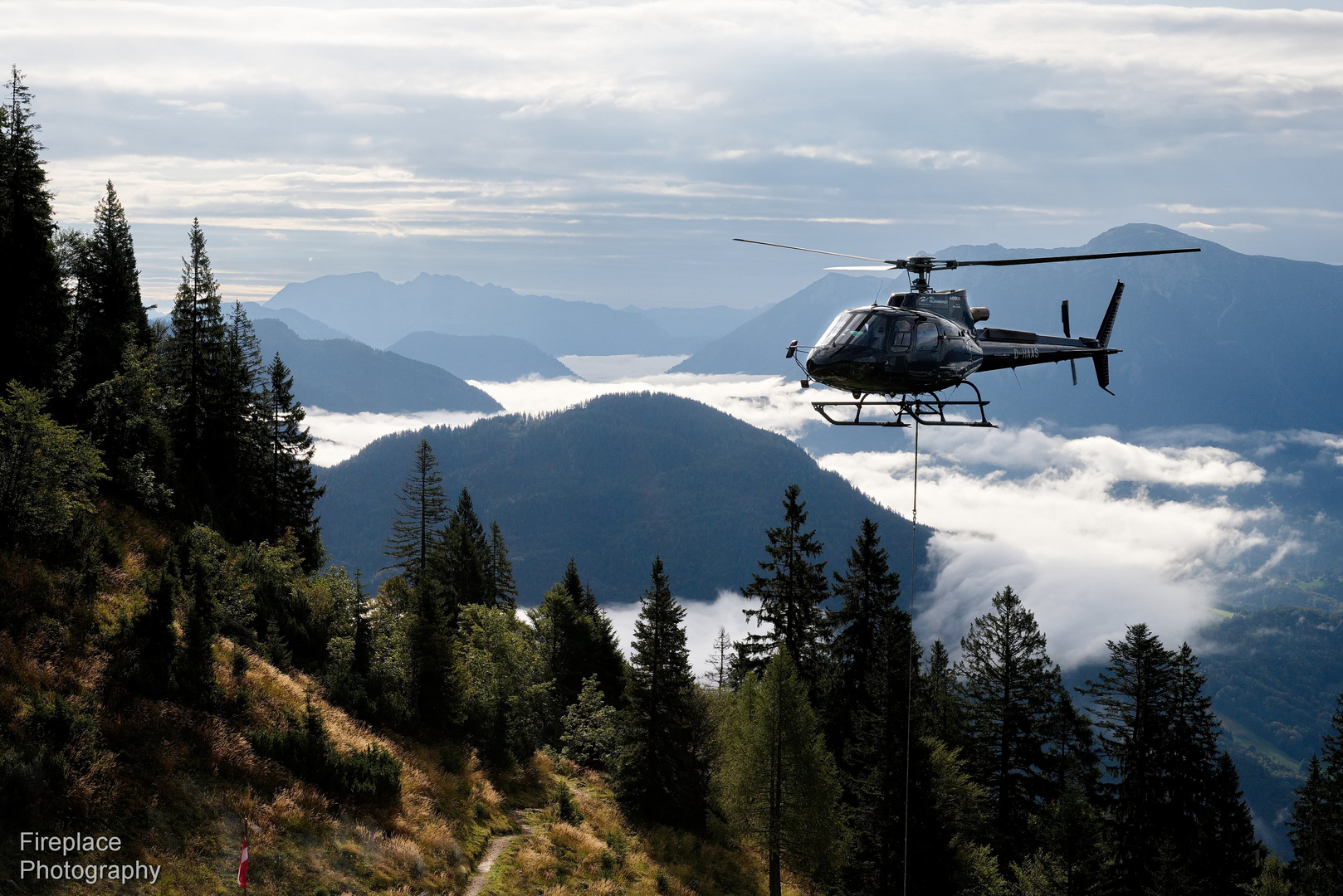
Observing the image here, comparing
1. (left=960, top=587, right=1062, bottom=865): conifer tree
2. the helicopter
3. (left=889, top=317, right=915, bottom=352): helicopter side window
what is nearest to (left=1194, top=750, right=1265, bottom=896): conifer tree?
(left=960, top=587, right=1062, bottom=865): conifer tree

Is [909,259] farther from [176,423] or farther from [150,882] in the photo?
[176,423]

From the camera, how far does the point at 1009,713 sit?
4228cm

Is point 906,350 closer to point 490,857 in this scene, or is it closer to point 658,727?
point 490,857

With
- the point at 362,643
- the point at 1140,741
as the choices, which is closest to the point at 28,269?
the point at 362,643

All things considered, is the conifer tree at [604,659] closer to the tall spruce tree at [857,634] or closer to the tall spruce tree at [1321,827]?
the tall spruce tree at [857,634]

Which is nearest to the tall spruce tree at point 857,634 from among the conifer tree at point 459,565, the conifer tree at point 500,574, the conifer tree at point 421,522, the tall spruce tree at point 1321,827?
the tall spruce tree at point 1321,827

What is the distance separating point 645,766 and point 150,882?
81.5 feet

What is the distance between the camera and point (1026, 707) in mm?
42594

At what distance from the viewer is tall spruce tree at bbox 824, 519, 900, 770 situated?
44.8 meters

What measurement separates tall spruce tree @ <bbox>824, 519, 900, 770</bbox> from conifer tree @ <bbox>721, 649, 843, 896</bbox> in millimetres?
8604

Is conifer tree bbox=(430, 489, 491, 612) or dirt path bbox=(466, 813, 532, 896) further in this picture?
conifer tree bbox=(430, 489, 491, 612)

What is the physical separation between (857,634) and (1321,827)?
2485 cm

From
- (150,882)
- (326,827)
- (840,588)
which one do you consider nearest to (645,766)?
(840,588)

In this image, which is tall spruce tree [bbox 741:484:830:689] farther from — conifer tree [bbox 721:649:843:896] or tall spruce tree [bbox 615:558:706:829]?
conifer tree [bbox 721:649:843:896]
